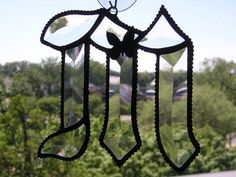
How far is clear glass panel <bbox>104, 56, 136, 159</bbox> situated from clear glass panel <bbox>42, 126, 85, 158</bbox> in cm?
3

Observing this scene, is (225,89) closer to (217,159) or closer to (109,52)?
(217,159)

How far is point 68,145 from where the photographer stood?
0.53m

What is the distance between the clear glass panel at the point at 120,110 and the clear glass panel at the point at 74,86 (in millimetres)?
37

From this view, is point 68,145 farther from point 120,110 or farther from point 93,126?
point 93,126

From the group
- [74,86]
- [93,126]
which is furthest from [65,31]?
[93,126]

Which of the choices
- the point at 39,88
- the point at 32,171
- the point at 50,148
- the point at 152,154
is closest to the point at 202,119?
the point at 152,154

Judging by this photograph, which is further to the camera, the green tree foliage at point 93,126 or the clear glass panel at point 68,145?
the green tree foliage at point 93,126

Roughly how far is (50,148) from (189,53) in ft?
0.71

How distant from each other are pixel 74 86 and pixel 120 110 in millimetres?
64

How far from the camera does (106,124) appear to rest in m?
0.51

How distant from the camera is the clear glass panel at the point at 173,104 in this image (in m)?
0.49

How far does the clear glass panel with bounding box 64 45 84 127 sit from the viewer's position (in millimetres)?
500

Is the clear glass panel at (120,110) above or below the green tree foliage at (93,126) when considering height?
above

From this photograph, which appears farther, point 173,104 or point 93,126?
point 93,126
